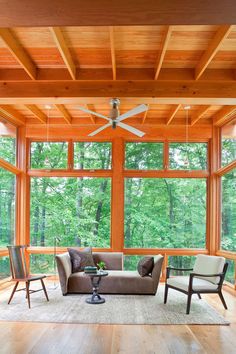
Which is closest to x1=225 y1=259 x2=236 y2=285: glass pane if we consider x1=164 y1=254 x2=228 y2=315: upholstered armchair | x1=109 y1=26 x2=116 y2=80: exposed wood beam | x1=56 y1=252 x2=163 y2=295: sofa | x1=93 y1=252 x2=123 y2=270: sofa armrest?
x1=164 y1=254 x2=228 y2=315: upholstered armchair

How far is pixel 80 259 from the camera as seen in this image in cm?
680

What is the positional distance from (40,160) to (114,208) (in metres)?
2.13

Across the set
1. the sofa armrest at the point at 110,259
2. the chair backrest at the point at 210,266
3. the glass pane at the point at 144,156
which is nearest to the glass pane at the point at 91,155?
the glass pane at the point at 144,156

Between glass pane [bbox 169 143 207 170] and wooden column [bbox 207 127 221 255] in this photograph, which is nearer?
wooden column [bbox 207 127 221 255]

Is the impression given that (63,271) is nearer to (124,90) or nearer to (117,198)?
(117,198)

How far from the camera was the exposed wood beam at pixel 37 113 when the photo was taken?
271 inches

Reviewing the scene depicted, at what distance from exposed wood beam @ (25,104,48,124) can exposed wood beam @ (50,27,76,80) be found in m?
2.16

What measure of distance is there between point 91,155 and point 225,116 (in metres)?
3.17

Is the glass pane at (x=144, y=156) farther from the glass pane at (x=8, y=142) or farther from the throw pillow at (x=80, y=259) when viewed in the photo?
the glass pane at (x=8, y=142)

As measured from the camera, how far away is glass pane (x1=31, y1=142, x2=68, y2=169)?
8.26 metres

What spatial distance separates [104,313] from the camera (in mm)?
5172

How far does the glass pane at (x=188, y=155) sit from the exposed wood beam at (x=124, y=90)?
302 centimetres

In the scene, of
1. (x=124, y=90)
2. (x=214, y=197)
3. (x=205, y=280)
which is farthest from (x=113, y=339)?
(x=214, y=197)

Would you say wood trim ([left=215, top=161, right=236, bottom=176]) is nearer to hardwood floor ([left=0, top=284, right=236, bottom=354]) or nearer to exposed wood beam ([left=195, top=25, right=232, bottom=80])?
exposed wood beam ([left=195, top=25, right=232, bottom=80])
